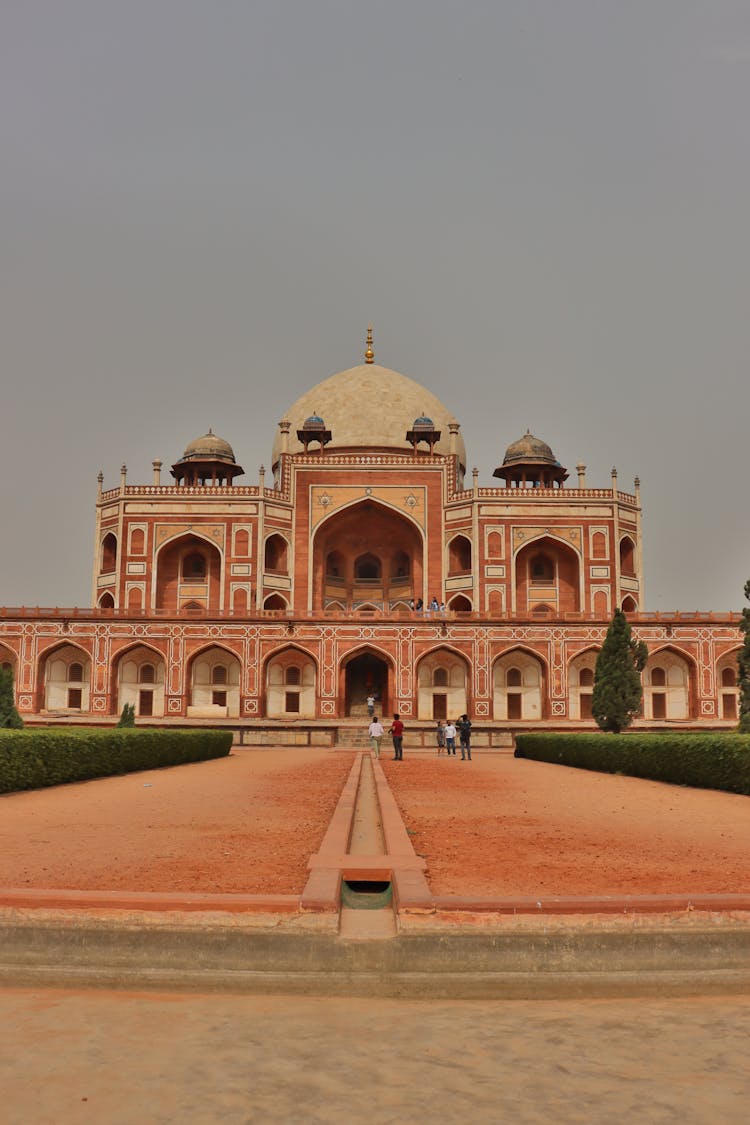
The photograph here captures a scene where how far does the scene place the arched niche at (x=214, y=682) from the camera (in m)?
36.5

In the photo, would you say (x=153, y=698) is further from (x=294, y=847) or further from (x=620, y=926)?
(x=620, y=926)

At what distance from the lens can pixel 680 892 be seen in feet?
18.7

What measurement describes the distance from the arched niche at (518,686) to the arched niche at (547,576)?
521 centimetres

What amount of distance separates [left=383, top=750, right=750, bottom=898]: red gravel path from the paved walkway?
52.7 inches

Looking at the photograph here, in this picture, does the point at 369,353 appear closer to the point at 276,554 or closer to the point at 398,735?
the point at 276,554

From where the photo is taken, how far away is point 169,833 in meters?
8.59

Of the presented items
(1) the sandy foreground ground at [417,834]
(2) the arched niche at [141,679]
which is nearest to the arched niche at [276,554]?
(2) the arched niche at [141,679]

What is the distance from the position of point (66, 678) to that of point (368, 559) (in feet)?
52.8

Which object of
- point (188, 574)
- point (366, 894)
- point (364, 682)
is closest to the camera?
point (366, 894)

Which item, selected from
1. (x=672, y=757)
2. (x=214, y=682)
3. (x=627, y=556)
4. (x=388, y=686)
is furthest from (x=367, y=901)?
(x=627, y=556)

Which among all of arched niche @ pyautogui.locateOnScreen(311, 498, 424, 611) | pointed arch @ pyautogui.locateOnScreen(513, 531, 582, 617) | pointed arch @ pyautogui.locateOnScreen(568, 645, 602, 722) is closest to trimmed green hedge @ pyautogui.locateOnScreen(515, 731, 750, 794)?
pointed arch @ pyautogui.locateOnScreen(568, 645, 602, 722)

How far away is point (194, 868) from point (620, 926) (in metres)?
2.97

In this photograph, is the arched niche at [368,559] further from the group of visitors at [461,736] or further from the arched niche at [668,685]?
the group of visitors at [461,736]

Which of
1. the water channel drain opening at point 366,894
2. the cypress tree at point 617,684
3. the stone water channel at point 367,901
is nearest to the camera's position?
the stone water channel at point 367,901
